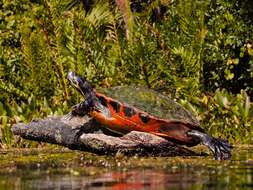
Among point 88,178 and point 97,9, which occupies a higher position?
point 97,9

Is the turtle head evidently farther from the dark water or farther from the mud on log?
the dark water

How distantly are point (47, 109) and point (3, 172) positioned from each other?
15.8 feet

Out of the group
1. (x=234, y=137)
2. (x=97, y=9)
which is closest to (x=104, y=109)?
(x=234, y=137)

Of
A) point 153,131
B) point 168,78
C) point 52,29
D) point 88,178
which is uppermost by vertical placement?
point 52,29

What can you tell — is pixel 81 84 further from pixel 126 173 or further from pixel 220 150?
pixel 126 173

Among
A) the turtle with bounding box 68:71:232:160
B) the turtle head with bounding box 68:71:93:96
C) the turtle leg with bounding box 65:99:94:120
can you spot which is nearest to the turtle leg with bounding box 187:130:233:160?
the turtle with bounding box 68:71:232:160

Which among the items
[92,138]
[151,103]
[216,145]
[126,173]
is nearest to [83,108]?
[92,138]

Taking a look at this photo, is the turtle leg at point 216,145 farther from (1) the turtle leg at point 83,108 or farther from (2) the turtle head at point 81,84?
(2) the turtle head at point 81,84

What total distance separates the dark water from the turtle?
46 cm

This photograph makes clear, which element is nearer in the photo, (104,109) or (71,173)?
(71,173)

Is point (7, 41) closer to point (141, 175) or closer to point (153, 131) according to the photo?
point (153, 131)

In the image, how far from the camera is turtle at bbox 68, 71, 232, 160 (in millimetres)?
9914

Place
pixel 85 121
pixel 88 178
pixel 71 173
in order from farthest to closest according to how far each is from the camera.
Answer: pixel 85 121
pixel 71 173
pixel 88 178

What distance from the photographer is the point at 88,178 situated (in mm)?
7684
